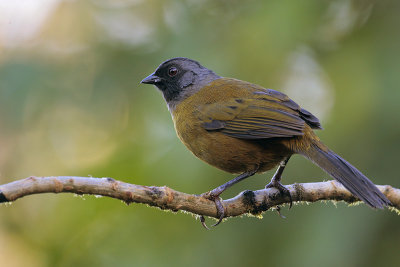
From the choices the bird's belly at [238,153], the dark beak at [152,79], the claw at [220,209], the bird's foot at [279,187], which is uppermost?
the dark beak at [152,79]

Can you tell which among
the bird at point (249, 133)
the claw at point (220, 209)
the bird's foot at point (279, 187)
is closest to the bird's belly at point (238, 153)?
the bird at point (249, 133)

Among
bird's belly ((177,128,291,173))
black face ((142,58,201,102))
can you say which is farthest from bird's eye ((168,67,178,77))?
bird's belly ((177,128,291,173))

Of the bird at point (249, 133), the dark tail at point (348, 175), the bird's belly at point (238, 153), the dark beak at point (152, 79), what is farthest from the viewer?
the dark beak at point (152, 79)

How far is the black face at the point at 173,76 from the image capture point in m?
4.28

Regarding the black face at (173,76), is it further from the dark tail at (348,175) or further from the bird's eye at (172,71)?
the dark tail at (348,175)

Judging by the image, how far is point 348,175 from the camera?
3039 mm

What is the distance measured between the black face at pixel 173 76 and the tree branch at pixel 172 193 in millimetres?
1471

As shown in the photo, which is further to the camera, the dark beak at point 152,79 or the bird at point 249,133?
the dark beak at point 152,79

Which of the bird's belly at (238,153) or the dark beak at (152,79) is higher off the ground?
the dark beak at (152,79)

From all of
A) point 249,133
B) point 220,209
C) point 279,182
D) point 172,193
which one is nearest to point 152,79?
point 249,133

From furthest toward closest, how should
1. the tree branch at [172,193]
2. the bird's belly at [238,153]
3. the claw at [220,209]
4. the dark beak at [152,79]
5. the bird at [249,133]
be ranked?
1. the dark beak at [152,79]
2. the bird's belly at [238,153]
3. the bird at [249,133]
4. the claw at [220,209]
5. the tree branch at [172,193]

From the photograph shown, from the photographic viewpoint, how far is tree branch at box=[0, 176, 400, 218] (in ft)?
6.68

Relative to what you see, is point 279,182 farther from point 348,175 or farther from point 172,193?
point 172,193

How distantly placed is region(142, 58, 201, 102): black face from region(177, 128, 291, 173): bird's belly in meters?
0.87
